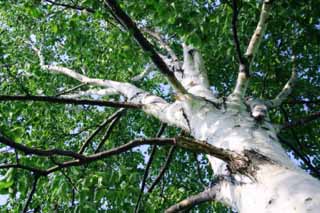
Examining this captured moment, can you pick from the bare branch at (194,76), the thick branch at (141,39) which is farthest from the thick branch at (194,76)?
the thick branch at (141,39)

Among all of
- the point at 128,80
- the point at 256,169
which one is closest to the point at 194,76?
the point at 256,169

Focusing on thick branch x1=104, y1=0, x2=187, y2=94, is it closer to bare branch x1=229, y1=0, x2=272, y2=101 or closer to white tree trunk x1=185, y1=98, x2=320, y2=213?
white tree trunk x1=185, y1=98, x2=320, y2=213

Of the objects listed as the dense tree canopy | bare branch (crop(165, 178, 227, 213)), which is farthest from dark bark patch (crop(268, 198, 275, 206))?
the dense tree canopy

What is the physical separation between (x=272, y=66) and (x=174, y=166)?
282 centimetres

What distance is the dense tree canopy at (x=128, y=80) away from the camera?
3379mm

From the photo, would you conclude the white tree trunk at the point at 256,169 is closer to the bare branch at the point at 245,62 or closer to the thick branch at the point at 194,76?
the bare branch at the point at 245,62

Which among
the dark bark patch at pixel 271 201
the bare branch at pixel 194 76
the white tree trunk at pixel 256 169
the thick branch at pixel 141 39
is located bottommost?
the dark bark patch at pixel 271 201

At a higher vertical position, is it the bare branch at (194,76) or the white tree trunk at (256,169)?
the bare branch at (194,76)

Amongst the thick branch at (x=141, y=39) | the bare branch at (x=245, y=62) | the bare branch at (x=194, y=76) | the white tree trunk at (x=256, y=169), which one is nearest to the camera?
the white tree trunk at (x=256, y=169)

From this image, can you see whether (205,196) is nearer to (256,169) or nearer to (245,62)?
(256,169)

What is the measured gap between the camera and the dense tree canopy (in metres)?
3.38

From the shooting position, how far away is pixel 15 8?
10.5 metres

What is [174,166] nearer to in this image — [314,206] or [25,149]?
[25,149]

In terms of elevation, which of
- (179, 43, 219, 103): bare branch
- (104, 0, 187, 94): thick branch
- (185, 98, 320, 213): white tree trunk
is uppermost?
(179, 43, 219, 103): bare branch
